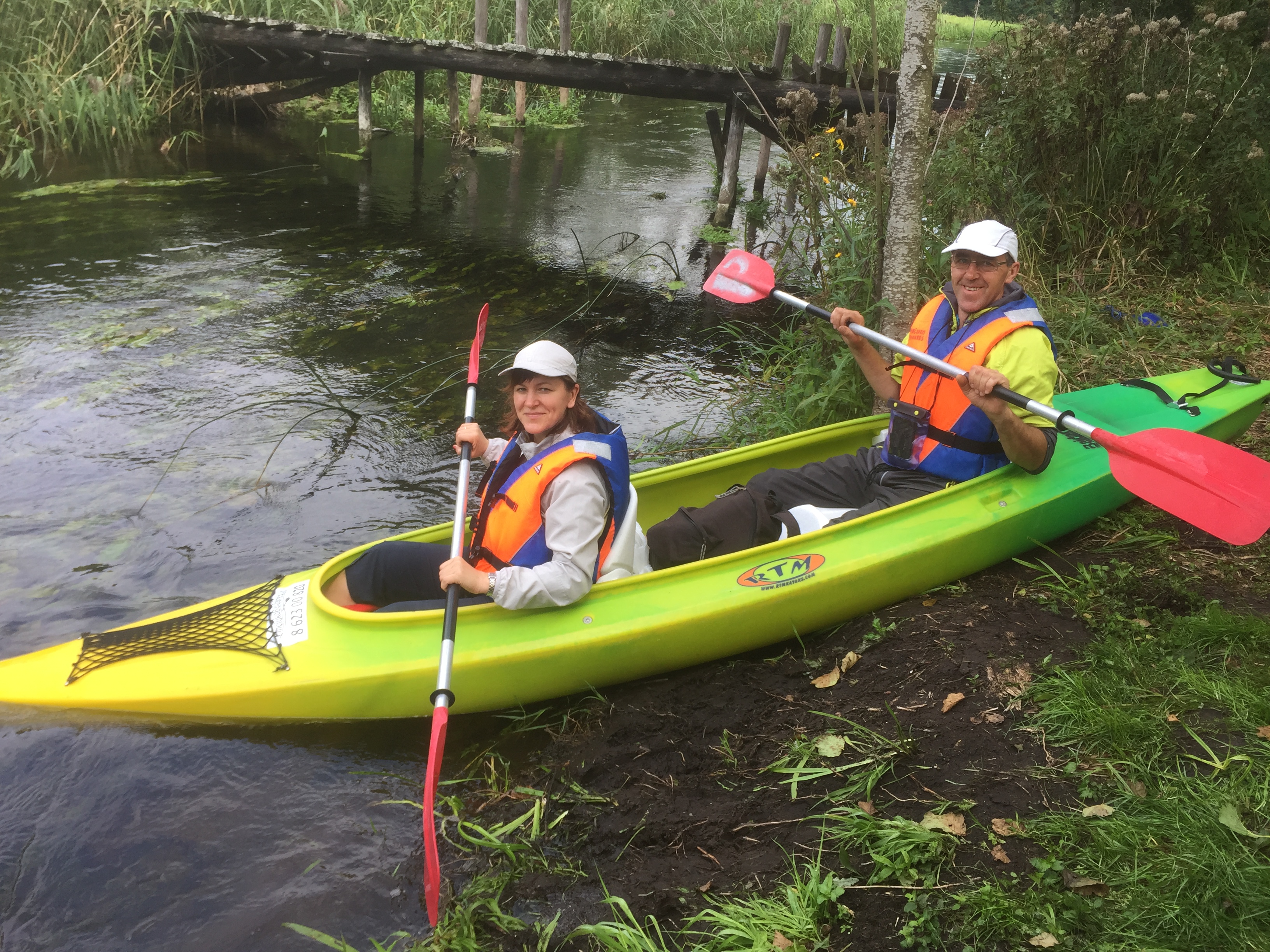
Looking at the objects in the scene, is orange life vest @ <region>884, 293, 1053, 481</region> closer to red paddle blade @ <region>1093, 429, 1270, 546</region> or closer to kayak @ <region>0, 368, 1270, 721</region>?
kayak @ <region>0, 368, 1270, 721</region>

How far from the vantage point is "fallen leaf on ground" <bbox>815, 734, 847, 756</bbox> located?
265cm

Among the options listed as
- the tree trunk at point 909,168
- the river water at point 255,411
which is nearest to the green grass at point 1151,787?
the river water at point 255,411

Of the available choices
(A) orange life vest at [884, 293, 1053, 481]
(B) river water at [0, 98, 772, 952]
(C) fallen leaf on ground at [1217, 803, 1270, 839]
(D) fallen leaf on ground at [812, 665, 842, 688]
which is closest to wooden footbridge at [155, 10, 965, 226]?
(B) river water at [0, 98, 772, 952]

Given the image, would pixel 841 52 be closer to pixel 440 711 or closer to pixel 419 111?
pixel 419 111

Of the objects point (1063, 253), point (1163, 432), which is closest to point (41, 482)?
point (1163, 432)

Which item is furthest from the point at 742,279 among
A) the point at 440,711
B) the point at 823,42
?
the point at 823,42

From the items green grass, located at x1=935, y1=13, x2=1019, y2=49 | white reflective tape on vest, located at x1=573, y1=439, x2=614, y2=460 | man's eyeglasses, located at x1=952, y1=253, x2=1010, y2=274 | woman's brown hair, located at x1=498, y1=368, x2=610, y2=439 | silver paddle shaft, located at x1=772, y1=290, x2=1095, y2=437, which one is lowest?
white reflective tape on vest, located at x1=573, y1=439, x2=614, y2=460

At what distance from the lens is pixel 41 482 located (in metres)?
4.45

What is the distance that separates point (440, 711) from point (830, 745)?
1.10 metres

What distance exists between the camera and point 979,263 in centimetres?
318

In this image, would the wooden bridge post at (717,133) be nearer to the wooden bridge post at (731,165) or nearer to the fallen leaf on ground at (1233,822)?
the wooden bridge post at (731,165)

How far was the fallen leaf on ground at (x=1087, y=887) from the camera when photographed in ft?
6.72

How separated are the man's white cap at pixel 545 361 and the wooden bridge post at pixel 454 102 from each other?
30.9ft

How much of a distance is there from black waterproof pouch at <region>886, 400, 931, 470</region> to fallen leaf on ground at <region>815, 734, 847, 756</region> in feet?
3.83
